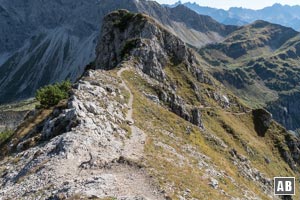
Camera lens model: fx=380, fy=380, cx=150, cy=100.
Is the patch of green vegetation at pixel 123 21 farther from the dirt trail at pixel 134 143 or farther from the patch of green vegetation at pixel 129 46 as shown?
the dirt trail at pixel 134 143

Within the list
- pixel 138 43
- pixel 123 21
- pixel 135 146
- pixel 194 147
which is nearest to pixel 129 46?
pixel 138 43

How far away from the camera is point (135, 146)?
54531mm

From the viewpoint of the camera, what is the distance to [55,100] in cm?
8925

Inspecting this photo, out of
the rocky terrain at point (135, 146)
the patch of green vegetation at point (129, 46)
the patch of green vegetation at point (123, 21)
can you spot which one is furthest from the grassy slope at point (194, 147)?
the patch of green vegetation at point (123, 21)

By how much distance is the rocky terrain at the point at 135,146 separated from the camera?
3966 cm

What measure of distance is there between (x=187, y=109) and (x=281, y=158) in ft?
169

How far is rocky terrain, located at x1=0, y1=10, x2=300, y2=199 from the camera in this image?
3966 centimetres

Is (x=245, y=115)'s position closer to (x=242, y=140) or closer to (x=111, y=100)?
(x=242, y=140)

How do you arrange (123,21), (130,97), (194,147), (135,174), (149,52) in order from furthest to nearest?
(123,21)
(149,52)
(130,97)
(194,147)
(135,174)

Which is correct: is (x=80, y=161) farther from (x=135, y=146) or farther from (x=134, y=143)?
(x=134, y=143)

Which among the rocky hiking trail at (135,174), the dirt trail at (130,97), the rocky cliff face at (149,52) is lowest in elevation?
the rocky hiking trail at (135,174)

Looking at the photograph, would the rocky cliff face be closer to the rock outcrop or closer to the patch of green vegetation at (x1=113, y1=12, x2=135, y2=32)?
the patch of green vegetation at (x1=113, y1=12, x2=135, y2=32)

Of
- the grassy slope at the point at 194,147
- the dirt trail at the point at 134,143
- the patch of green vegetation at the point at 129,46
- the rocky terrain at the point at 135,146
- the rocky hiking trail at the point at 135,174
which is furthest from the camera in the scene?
the patch of green vegetation at the point at 129,46

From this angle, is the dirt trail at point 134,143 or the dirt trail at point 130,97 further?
the dirt trail at point 130,97
